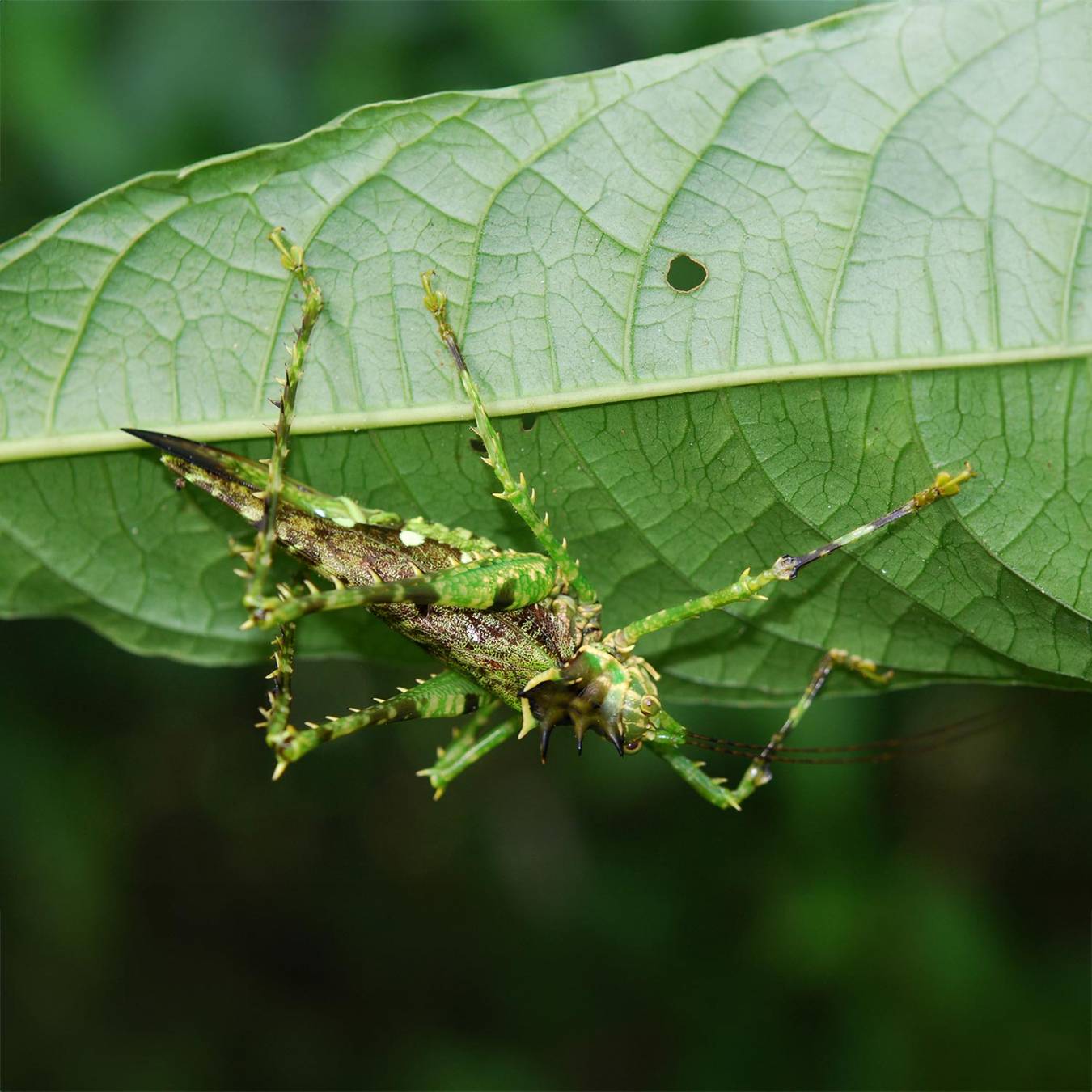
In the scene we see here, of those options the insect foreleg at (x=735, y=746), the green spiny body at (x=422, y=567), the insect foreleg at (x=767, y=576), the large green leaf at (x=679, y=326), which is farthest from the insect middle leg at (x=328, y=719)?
the insect foreleg at (x=735, y=746)

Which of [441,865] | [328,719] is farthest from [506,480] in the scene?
[441,865]

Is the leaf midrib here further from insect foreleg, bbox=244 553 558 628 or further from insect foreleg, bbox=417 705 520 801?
insect foreleg, bbox=417 705 520 801

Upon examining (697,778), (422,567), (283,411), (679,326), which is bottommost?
(697,778)

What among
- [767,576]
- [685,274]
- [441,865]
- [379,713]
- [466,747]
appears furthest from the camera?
[441,865]

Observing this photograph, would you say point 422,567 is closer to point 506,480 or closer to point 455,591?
point 455,591

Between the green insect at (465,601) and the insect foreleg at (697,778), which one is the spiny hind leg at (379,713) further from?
the insect foreleg at (697,778)

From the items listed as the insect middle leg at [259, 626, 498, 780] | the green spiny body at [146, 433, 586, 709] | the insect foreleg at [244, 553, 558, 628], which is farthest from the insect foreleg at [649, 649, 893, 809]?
the insect middle leg at [259, 626, 498, 780]
